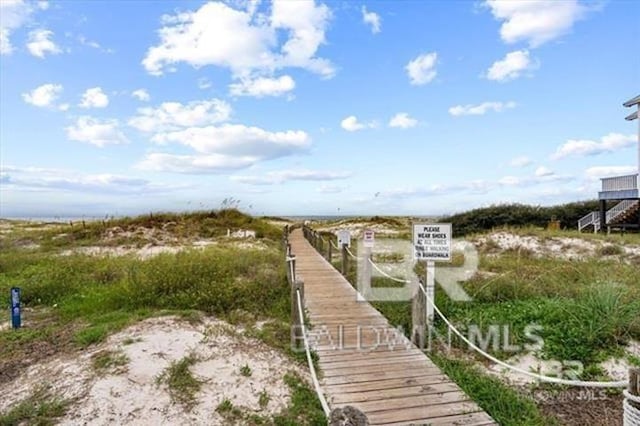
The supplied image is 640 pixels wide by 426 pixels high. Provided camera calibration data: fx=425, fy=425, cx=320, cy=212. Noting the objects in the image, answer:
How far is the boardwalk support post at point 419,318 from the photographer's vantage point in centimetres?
676

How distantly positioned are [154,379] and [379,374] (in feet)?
9.54

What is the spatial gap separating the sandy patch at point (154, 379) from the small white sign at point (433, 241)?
109 inches

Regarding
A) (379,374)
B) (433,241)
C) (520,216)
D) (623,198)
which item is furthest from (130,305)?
(520,216)

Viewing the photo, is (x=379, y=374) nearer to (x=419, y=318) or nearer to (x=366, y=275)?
(x=419, y=318)

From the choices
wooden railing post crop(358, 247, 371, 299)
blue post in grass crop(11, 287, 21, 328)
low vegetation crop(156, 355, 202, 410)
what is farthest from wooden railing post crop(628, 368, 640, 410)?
blue post in grass crop(11, 287, 21, 328)

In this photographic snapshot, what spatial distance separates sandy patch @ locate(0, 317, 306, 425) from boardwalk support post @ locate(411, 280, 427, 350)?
6.70 feet

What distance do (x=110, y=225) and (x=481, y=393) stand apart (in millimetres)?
22781

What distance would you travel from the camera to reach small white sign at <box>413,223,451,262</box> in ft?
22.8

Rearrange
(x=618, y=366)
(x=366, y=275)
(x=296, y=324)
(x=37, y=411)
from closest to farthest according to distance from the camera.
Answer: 1. (x=37, y=411)
2. (x=618, y=366)
3. (x=296, y=324)
4. (x=366, y=275)

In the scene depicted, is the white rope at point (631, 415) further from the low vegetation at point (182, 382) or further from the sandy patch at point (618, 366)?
the low vegetation at point (182, 382)

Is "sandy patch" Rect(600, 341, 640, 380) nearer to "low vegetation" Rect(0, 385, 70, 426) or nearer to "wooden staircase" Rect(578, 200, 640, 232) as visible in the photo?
"low vegetation" Rect(0, 385, 70, 426)

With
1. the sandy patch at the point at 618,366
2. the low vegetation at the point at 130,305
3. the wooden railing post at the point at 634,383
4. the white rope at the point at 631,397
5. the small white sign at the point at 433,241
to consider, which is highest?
the small white sign at the point at 433,241

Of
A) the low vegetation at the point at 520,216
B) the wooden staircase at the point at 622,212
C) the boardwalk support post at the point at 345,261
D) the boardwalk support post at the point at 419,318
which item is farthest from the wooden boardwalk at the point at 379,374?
the low vegetation at the point at 520,216

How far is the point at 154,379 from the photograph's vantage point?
540 cm
